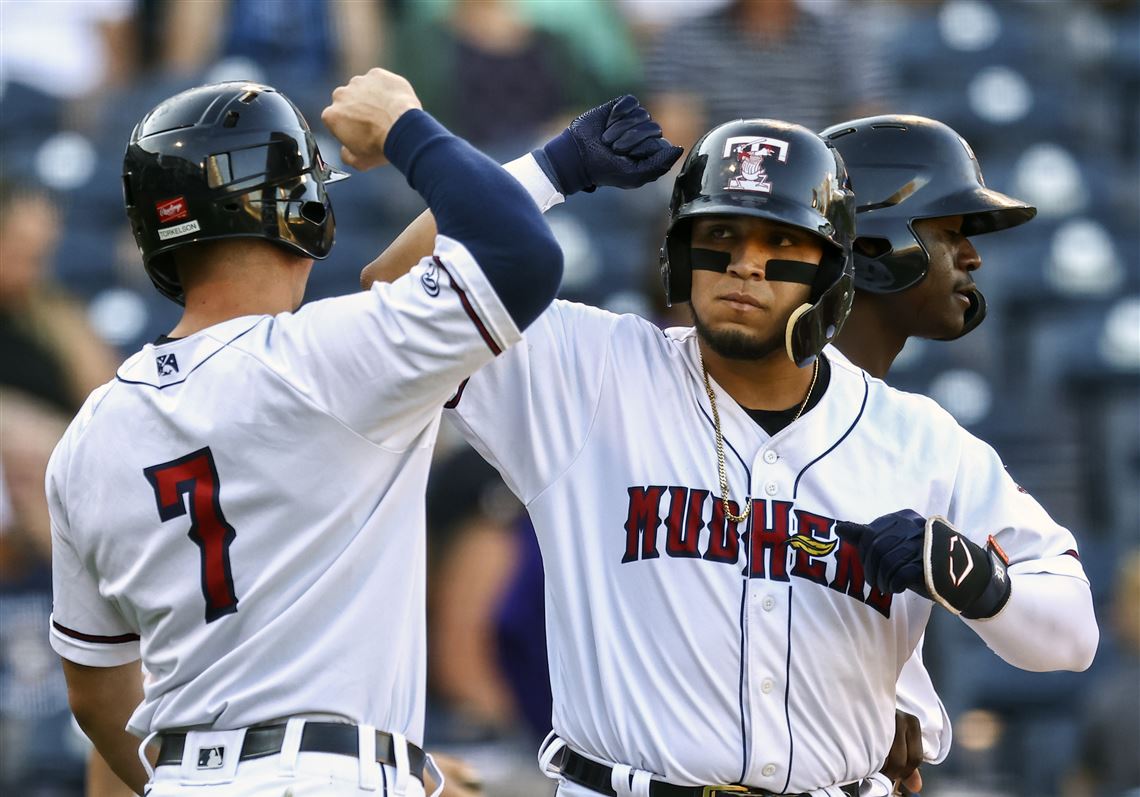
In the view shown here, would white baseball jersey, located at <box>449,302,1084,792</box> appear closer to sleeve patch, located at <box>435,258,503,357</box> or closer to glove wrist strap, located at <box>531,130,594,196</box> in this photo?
glove wrist strap, located at <box>531,130,594,196</box>

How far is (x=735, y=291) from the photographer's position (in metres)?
2.69

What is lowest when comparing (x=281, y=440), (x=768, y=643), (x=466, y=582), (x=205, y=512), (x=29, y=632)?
(x=29, y=632)

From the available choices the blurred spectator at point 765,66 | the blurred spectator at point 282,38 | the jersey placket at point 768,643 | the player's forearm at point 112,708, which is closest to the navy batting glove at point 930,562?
the jersey placket at point 768,643

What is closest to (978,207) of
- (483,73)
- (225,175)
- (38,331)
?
(225,175)

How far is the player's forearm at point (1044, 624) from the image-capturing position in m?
2.62

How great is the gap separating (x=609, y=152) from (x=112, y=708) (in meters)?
1.30

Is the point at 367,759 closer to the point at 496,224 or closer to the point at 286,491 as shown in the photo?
the point at 286,491

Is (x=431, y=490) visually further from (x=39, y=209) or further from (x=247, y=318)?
(x=247, y=318)

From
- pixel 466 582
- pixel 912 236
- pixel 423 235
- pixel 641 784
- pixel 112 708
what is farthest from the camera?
pixel 466 582

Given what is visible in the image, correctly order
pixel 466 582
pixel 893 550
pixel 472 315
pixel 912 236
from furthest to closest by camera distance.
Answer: pixel 466 582, pixel 912 236, pixel 893 550, pixel 472 315

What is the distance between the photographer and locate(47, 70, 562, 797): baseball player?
231 cm

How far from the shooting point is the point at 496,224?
229cm

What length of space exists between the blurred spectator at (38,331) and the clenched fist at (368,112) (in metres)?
3.96

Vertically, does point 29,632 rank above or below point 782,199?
below
